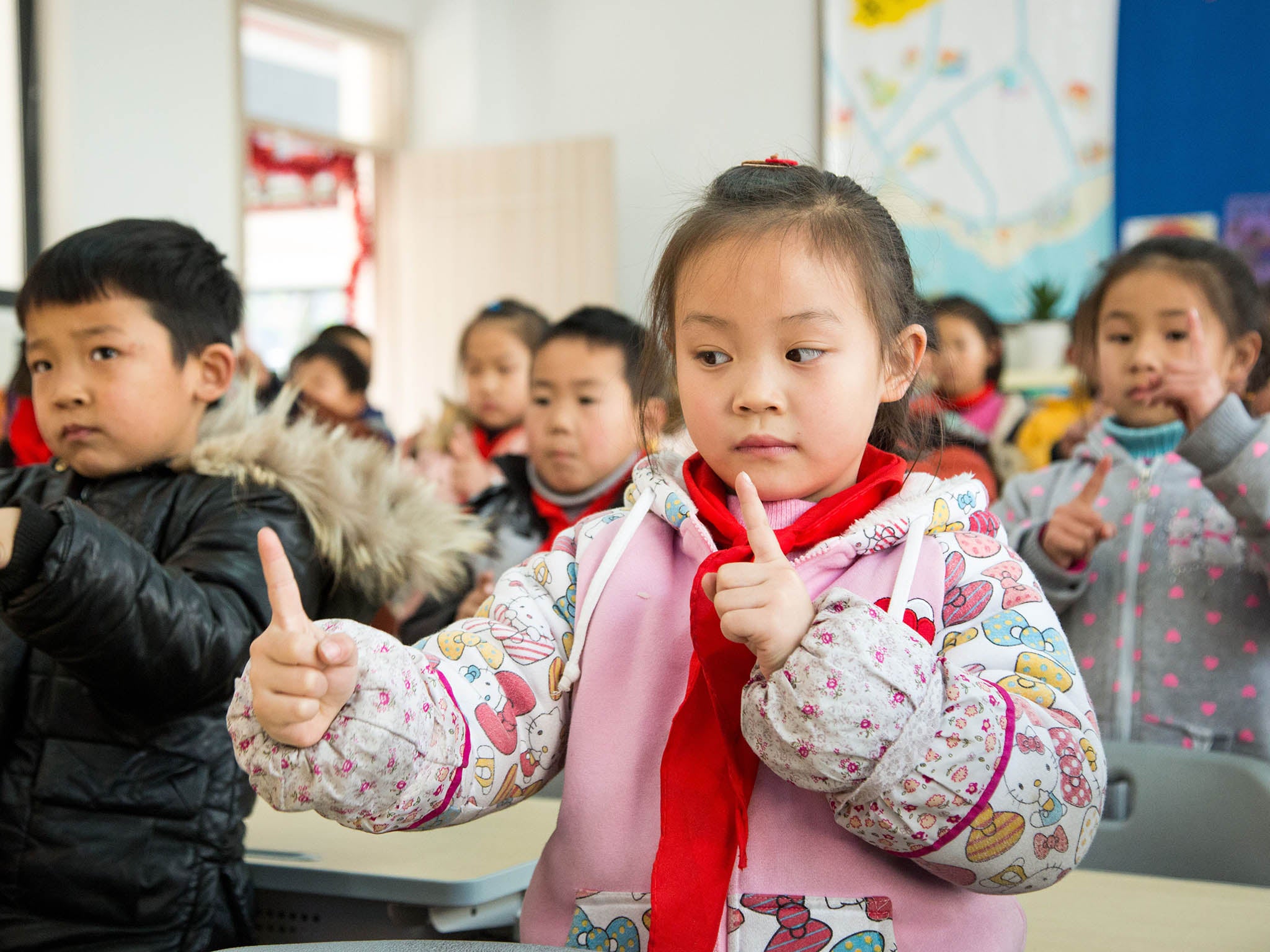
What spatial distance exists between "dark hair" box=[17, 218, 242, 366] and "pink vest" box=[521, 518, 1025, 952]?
768mm

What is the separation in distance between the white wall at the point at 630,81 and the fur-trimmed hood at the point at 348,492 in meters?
4.44

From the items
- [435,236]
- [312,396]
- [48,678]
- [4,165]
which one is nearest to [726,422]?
[48,678]

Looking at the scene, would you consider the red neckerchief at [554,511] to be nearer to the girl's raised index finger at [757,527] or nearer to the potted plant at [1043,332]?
the girl's raised index finger at [757,527]

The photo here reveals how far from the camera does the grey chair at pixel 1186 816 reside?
136 cm

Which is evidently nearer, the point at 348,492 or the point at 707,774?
the point at 707,774

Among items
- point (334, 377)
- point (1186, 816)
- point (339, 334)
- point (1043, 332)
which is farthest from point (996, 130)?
point (1186, 816)

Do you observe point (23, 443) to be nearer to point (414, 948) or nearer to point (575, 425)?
point (575, 425)

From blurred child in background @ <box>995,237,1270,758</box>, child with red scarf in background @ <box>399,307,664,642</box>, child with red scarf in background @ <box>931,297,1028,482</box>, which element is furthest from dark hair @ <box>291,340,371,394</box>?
blurred child in background @ <box>995,237,1270,758</box>

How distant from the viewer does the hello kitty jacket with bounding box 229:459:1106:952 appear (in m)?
0.83

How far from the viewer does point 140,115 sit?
16.8 ft

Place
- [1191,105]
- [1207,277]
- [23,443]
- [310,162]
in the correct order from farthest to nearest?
[310,162] < [1191,105] < [23,443] < [1207,277]

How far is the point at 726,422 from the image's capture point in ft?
3.31

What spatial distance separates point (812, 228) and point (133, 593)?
728 millimetres

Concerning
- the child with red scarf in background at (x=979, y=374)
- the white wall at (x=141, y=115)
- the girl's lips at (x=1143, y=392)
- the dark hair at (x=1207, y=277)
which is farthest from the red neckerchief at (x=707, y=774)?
the white wall at (x=141, y=115)
